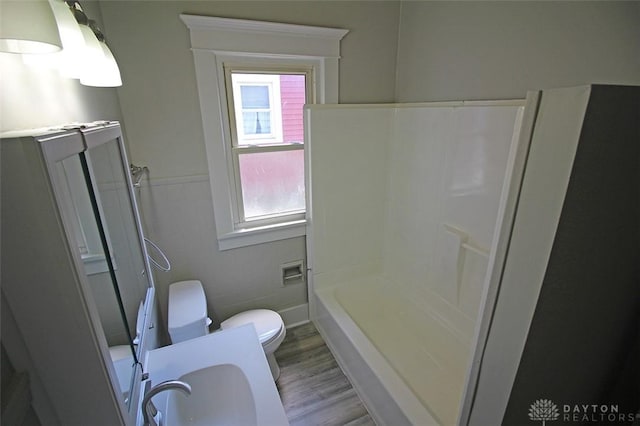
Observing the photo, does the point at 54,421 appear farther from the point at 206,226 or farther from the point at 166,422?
the point at 206,226

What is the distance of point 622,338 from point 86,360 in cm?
140

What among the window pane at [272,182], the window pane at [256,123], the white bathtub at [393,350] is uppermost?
the window pane at [256,123]

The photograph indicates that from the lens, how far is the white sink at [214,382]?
962mm

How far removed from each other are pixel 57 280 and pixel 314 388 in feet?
5.49

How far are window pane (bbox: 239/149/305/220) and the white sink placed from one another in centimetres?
102

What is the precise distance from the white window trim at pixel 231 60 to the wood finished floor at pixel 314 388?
2.81ft

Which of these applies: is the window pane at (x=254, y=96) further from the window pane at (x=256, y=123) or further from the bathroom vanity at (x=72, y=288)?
the bathroom vanity at (x=72, y=288)

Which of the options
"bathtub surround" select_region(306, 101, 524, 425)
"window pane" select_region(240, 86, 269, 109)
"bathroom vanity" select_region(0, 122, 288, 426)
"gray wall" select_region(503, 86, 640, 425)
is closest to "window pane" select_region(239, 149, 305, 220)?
"bathtub surround" select_region(306, 101, 524, 425)

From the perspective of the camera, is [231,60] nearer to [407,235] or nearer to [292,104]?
[292,104]

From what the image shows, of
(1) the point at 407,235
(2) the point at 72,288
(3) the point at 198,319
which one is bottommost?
(3) the point at 198,319

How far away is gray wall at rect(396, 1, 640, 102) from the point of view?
1.03 meters

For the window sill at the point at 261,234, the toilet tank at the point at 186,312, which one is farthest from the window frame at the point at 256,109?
the toilet tank at the point at 186,312

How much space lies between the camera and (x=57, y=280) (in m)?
0.47

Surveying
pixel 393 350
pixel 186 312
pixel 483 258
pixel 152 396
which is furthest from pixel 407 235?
pixel 152 396
